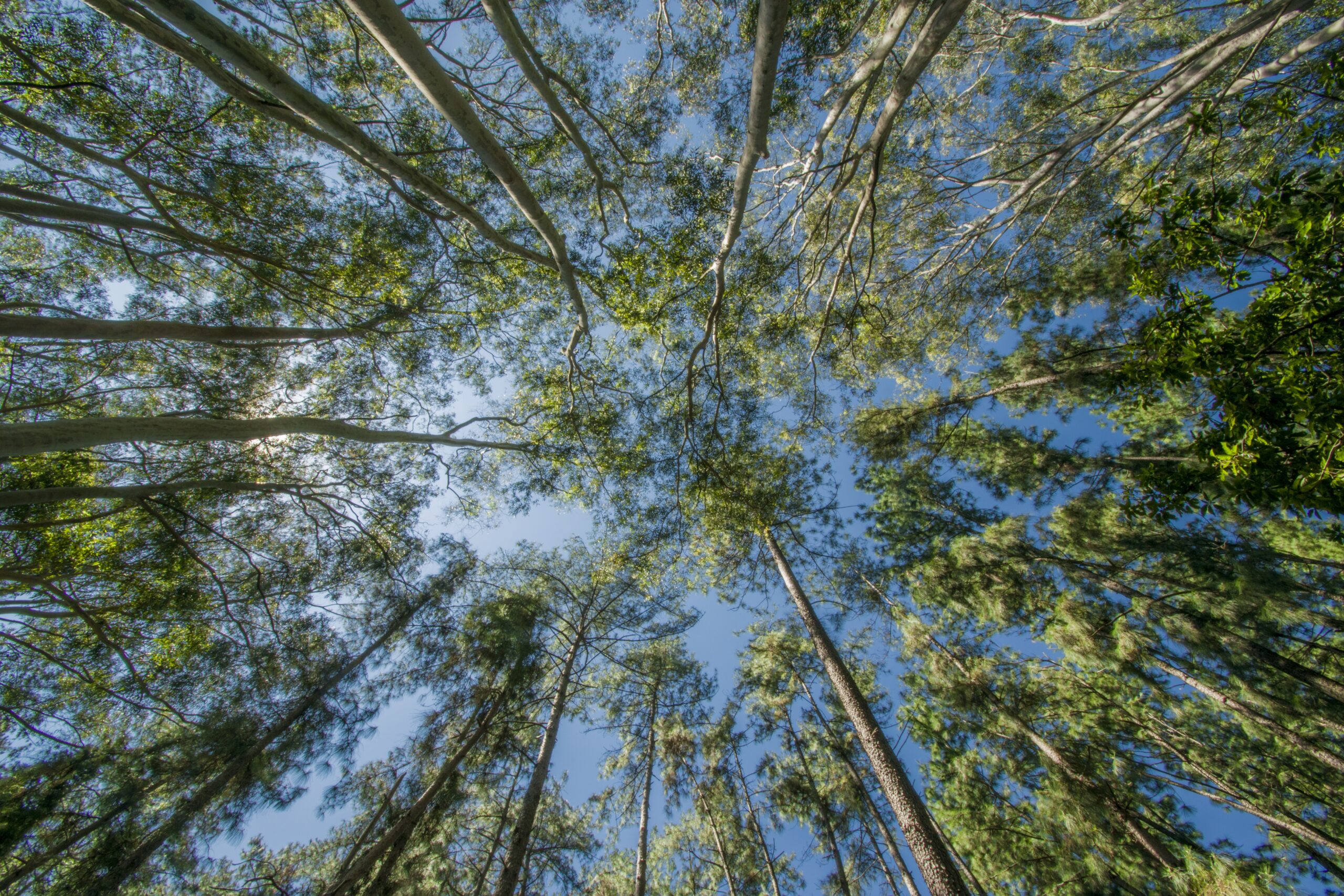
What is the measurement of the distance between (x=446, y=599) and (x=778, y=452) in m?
6.46

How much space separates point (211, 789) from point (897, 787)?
852cm

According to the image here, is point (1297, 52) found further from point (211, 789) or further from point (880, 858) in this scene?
point (211, 789)

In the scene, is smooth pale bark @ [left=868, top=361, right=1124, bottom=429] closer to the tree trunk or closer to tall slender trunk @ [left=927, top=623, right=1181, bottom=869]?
tall slender trunk @ [left=927, top=623, right=1181, bottom=869]

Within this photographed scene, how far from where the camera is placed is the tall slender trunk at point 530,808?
4469 millimetres

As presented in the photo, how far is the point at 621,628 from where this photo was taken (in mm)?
8562

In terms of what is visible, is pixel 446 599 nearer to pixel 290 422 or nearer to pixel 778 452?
pixel 290 422

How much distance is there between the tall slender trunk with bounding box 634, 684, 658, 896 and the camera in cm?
714

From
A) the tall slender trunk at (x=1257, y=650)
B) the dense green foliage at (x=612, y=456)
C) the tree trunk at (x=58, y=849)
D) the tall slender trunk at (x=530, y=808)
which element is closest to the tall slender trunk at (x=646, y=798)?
the dense green foliage at (x=612, y=456)

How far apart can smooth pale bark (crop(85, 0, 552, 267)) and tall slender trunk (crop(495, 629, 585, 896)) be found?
21.5 ft

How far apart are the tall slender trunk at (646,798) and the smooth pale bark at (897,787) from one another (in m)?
4.40

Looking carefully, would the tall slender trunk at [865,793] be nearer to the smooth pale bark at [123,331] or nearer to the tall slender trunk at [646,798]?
the tall slender trunk at [646,798]

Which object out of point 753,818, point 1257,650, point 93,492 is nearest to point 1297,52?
point 1257,650

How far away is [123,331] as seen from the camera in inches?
124

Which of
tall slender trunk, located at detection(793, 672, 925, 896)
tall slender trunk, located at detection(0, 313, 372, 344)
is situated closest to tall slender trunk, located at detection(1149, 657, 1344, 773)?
tall slender trunk, located at detection(793, 672, 925, 896)
